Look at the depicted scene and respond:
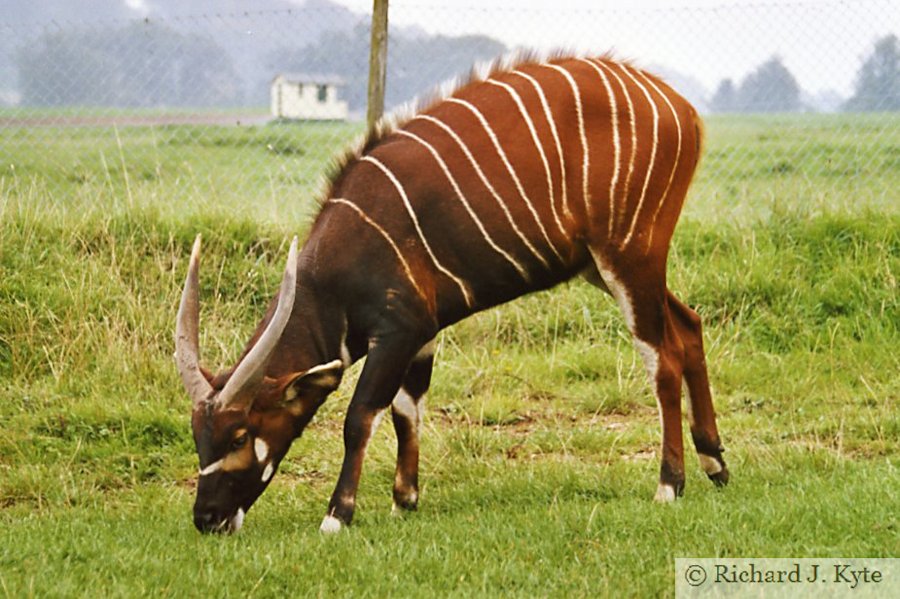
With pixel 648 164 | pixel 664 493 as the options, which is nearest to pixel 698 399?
pixel 664 493

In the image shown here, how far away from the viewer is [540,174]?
18.4 feet

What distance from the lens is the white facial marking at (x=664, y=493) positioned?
5512 mm

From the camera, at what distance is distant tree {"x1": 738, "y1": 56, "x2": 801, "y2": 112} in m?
12.3

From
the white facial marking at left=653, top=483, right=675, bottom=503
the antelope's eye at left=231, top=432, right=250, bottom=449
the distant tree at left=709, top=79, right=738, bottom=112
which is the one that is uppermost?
the antelope's eye at left=231, top=432, right=250, bottom=449

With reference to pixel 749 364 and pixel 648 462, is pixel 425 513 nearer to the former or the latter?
pixel 648 462

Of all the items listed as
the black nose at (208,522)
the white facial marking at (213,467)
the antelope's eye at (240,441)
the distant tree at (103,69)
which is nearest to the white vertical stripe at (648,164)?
the antelope's eye at (240,441)

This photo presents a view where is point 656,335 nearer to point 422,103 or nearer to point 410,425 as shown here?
point 410,425

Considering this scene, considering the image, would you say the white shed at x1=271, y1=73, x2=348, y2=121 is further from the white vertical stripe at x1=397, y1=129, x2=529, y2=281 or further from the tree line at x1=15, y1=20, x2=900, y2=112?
the white vertical stripe at x1=397, y1=129, x2=529, y2=281

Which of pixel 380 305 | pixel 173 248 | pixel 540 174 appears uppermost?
pixel 540 174

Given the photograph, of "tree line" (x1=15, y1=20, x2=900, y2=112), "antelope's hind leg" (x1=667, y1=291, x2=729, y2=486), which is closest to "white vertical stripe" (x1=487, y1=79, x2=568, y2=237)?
"antelope's hind leg" (x1=667, y1=291, x2=729, y2=486)

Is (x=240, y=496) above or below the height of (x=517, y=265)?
below

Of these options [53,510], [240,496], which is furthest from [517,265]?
[53,510]

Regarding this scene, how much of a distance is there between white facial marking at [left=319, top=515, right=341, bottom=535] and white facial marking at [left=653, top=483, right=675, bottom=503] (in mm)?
1380

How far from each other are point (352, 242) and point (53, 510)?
1.87 m
